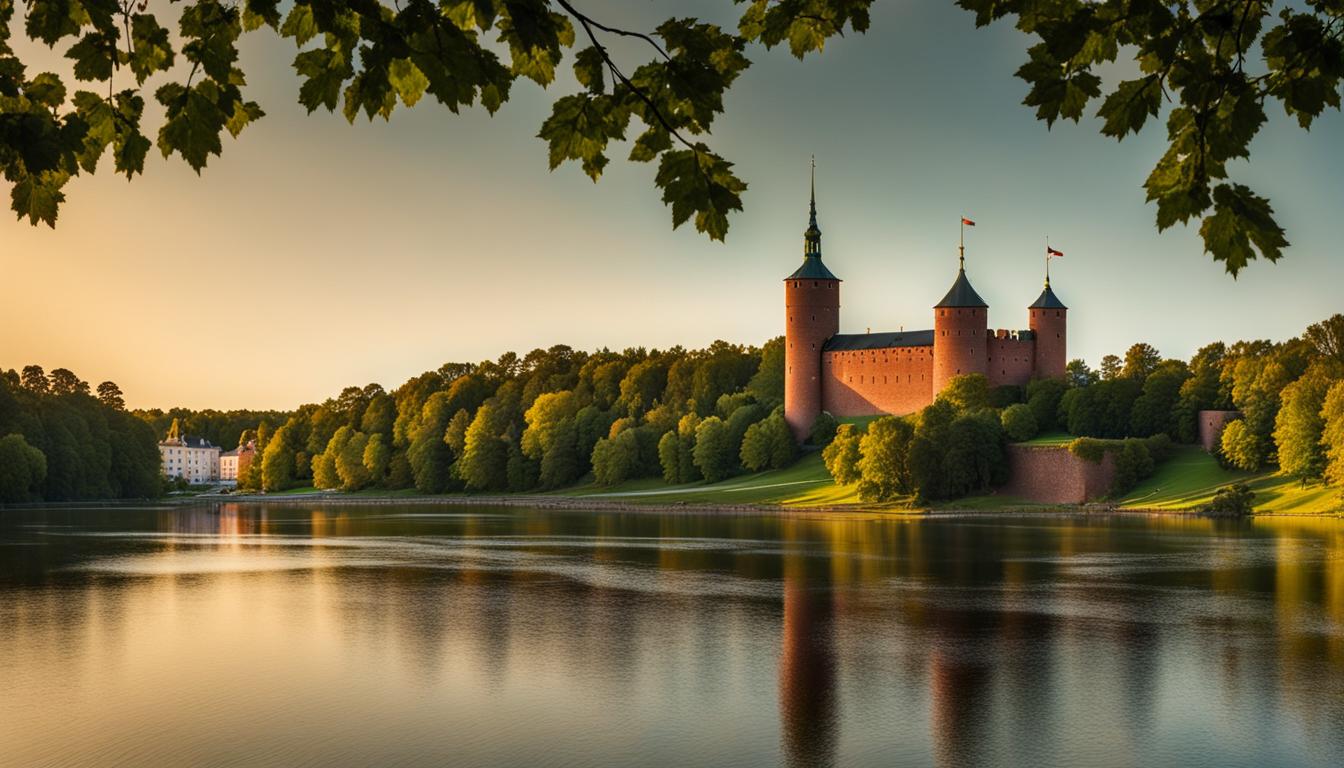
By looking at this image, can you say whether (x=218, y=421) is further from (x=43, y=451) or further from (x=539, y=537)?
(x=539, y=537)

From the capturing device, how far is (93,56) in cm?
506

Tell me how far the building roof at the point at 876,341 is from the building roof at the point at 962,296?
3.64m

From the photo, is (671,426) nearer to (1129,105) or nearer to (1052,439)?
(1052,439)

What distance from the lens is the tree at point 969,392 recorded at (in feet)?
262

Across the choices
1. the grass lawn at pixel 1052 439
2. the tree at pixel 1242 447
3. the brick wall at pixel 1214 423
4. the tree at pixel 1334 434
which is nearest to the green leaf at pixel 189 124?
the tree at pixel 1334 434

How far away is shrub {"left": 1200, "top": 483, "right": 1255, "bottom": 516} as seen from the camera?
57750 mm

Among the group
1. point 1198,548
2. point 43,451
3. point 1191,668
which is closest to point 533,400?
point 43,451

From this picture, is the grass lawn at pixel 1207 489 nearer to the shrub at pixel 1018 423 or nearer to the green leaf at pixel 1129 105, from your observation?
the shrub at pixel 1018 423

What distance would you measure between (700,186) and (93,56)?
2407 mm

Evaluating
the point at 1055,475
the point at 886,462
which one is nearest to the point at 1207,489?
the point at 1055,475

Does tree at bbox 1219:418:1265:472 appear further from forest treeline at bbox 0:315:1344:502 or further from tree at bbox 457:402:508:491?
tree at bbox 457:402:508:491

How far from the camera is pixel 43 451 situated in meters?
84.1

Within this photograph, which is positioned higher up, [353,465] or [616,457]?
[616,457]

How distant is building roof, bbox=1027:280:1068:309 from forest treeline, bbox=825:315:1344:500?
9.09m
